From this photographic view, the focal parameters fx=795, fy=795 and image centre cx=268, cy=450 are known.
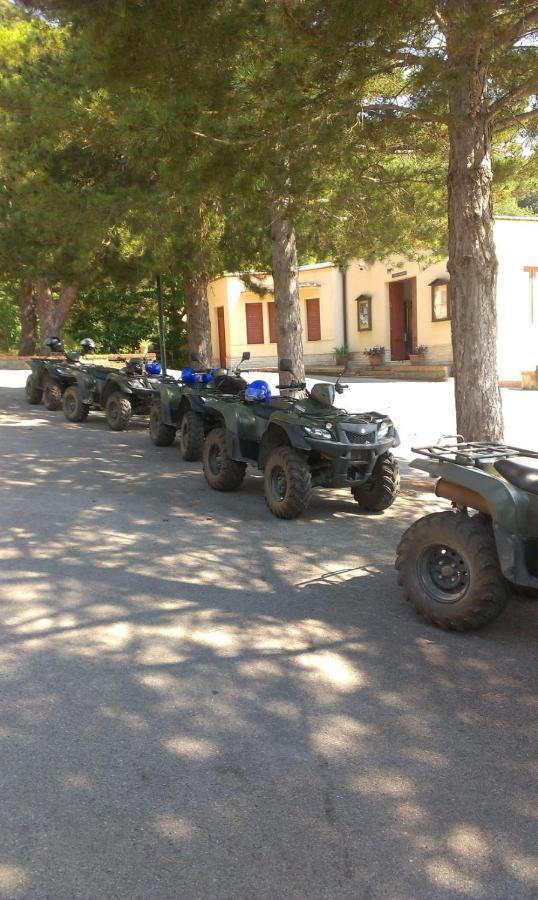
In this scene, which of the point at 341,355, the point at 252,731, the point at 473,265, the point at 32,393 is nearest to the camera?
the point at 252,731

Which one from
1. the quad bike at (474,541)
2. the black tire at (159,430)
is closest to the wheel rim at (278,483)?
the quad bike at (474,541)

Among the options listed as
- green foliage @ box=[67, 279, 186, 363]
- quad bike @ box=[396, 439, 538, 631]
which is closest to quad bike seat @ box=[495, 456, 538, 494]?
quad bike @ box=[396, 439, 538, 631]

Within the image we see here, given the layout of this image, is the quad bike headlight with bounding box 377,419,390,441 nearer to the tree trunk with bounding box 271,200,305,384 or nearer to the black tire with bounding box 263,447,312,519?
the black tire with bounding box 263,447,312,519

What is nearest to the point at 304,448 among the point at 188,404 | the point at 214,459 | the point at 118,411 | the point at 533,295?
the point at 214,459

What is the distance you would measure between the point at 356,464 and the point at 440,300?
1900 centimetres

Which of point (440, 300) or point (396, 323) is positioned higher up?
point (440, 300)

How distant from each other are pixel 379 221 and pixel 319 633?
982 cm

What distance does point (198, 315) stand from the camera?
16703 mm

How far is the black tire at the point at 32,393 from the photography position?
17.0 meters

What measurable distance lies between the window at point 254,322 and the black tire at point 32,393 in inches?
691

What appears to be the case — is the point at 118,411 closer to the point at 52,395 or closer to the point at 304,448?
the point at 52,395

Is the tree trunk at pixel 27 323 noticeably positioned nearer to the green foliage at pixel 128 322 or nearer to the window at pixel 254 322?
the green foliage at pixel 128 322

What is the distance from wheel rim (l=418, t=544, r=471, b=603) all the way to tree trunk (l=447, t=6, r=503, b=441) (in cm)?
374

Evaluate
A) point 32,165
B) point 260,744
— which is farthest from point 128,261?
point 260,744
